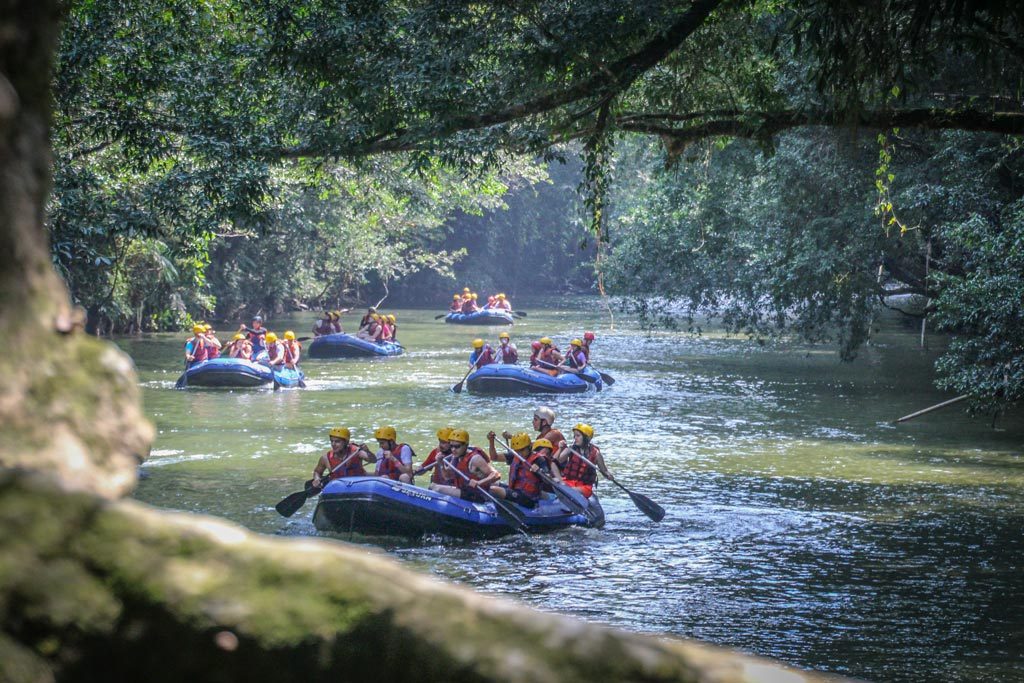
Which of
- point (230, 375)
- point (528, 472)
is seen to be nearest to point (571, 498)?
point (528, 472)

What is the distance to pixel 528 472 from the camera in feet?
47.6

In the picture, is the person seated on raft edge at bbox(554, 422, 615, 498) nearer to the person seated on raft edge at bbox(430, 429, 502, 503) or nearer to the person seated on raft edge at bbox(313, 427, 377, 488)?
the person seated on raft edge at bbox(430, 429, 502, 503)

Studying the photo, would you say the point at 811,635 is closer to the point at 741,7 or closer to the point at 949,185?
the point at 741,7

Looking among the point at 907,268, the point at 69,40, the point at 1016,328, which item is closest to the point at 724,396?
the point at 907,268

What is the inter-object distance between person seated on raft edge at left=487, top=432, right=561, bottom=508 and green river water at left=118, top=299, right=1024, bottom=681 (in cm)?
60

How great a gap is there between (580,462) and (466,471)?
5.25 feet

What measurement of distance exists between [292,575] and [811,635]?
898 cm

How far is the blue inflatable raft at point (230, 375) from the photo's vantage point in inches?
1071

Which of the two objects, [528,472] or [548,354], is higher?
[548,354]

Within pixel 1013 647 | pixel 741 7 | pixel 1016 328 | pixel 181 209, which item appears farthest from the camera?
pixel 1016 328

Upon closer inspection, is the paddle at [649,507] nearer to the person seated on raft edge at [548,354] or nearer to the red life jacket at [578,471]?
the red life jacket at [578,471]

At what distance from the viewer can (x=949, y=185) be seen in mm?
22312

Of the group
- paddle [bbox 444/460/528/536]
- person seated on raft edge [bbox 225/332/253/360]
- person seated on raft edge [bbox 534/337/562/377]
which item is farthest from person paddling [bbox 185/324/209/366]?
paddle [bbox 444/460/528/536]

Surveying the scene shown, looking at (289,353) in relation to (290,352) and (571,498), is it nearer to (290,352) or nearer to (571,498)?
(290,352)
